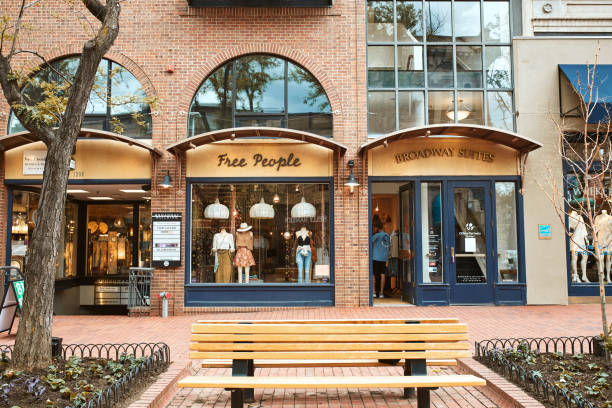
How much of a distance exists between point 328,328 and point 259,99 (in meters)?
8.31

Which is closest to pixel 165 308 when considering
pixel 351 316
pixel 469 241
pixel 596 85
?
pixel 351 316

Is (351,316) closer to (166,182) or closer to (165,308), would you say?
(165,308)

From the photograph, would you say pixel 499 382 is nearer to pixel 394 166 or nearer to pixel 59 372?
pixel 59 372

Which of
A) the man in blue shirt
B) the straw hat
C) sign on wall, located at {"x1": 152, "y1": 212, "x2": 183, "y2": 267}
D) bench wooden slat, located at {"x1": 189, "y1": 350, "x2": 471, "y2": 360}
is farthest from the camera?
the man in blue shirt

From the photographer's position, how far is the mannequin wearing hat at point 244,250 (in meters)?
12.1

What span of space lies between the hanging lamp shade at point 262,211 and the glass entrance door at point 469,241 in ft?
13.9

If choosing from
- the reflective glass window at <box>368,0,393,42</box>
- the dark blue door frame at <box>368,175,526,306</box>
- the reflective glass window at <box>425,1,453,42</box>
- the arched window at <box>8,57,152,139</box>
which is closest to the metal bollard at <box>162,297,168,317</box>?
the arched window at <box>8,57,152,139</box>

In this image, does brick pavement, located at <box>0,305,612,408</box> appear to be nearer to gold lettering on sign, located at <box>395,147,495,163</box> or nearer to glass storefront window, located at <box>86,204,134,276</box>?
gold lettering on sign, located at <box>395,147,495,163</box>

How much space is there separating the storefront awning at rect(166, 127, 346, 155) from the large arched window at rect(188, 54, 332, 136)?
0.75 m

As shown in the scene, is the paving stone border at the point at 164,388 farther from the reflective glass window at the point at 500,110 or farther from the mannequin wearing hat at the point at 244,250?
the reflective glass window at the point at 500,110

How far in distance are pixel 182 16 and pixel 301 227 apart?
5.80 metres

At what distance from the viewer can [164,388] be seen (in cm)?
550

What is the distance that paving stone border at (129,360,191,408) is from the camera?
5.05m

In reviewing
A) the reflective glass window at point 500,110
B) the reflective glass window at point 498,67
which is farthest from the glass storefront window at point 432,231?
the reflective glass window at point 498,67
